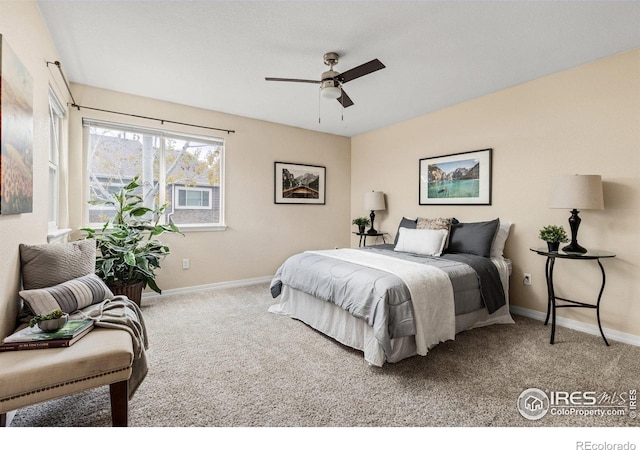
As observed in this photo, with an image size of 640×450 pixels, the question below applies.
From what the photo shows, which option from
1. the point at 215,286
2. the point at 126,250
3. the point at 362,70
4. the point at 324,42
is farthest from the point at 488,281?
the point at 126,250

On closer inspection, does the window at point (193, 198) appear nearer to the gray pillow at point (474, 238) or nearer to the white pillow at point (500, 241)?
the gray pillow at point (474, 238)

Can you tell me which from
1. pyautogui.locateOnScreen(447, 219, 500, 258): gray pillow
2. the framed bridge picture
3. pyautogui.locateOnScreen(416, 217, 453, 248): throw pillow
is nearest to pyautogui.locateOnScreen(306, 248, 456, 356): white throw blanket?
pyautogui.locateOnScreen(447, 219, 500, 258): gray pillow

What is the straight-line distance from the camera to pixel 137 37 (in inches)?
98.8

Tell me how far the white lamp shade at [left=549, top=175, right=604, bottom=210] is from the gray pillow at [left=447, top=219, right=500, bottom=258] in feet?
2.36

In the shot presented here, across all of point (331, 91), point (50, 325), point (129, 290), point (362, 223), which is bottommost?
point (129, 290)

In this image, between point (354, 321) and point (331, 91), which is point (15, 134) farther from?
point (354, 321)

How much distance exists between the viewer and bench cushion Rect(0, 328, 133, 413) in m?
1.22

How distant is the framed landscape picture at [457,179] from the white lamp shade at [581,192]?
1.02 meters

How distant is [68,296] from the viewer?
1.84 m

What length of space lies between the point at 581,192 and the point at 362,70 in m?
2.09

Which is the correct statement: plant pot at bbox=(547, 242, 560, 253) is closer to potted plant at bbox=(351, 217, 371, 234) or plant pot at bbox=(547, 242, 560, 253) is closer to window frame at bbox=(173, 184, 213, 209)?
potted plant at bbox=(351, 217, 371, 234)

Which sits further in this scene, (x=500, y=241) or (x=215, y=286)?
(x=215, y=286)
